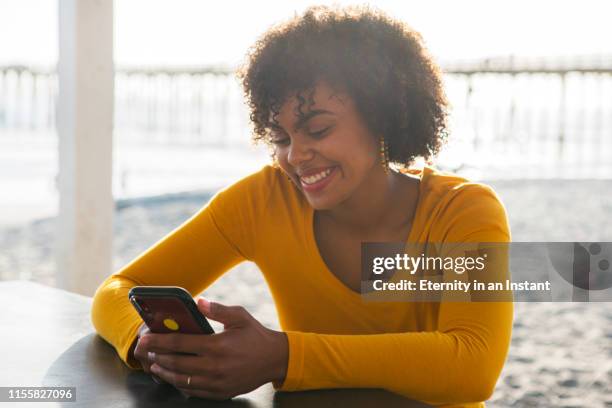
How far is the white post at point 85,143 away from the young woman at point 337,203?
1.10 meters

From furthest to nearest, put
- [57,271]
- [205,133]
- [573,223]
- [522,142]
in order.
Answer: [205,133], [522,142], [573,223], [57,271]

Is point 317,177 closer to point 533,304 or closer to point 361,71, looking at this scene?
point 361,71

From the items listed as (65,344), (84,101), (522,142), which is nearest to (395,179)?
(65,344)

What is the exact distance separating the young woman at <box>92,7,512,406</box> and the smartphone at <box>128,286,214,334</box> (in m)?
0.08

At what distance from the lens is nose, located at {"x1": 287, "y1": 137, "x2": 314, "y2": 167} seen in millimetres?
1445

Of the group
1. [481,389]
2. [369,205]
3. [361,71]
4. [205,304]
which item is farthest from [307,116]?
[481,389]

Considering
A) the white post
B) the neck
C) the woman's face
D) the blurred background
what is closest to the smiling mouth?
the woman's face

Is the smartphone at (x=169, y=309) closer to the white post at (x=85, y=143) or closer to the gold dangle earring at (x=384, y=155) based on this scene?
the gold dangle earring at (x=384, y=155)

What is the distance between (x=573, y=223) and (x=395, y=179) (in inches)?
184

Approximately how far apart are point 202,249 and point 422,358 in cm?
61

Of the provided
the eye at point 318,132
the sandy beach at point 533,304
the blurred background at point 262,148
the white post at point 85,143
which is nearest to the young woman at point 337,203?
the eye at point 318,132

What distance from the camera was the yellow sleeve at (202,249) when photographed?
153 centimetres

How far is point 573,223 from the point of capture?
231 inches

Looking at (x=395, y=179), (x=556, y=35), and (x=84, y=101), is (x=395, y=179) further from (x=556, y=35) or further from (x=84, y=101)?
(x=556, y=35)
